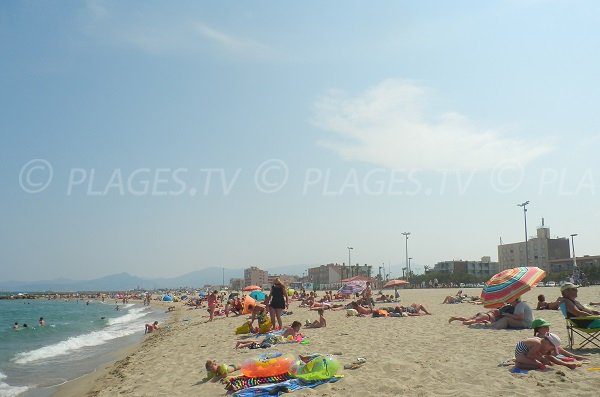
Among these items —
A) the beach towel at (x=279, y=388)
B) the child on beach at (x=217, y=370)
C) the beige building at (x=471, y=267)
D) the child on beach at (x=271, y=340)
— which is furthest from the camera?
the beige building at (x=471, y=267)

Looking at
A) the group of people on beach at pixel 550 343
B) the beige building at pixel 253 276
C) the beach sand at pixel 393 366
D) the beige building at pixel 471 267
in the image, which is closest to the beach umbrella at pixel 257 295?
the beach sand at pixel 393 366

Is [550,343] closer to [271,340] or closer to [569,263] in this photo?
[271,340]

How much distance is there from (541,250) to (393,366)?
102 meters

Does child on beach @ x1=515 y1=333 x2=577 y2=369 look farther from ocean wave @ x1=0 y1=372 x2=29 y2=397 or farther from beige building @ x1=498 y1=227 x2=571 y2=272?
beige building @ x1=498 y1=227 x2=571 y2=272

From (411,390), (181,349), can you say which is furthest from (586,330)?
(181,349)

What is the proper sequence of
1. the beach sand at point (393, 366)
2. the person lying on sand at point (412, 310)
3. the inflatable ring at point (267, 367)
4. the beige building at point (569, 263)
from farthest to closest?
the beige building at point (569, 263), the person lying on sand at point (412, 310), the inflatable ring at point (267, 367), the beach sand at point (393, 366)

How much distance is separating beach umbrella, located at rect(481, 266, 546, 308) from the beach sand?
2.11 ft

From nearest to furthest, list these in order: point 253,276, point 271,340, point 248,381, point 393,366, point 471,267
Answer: point 248,381 < point 393,366 < point 271,340 < point 471,267 < point 253,276

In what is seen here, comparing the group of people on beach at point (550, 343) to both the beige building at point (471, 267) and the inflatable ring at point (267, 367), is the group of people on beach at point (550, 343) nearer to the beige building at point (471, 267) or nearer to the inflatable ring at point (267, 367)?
the inflatable ring at point (267, 367)

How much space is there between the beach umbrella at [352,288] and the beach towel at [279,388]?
17301mm

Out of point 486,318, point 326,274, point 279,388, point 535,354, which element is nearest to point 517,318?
point 486,318

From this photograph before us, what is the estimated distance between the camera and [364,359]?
6.68 meters

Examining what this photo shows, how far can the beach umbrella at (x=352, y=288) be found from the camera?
22828 mm

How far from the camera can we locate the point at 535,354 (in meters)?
5.48
